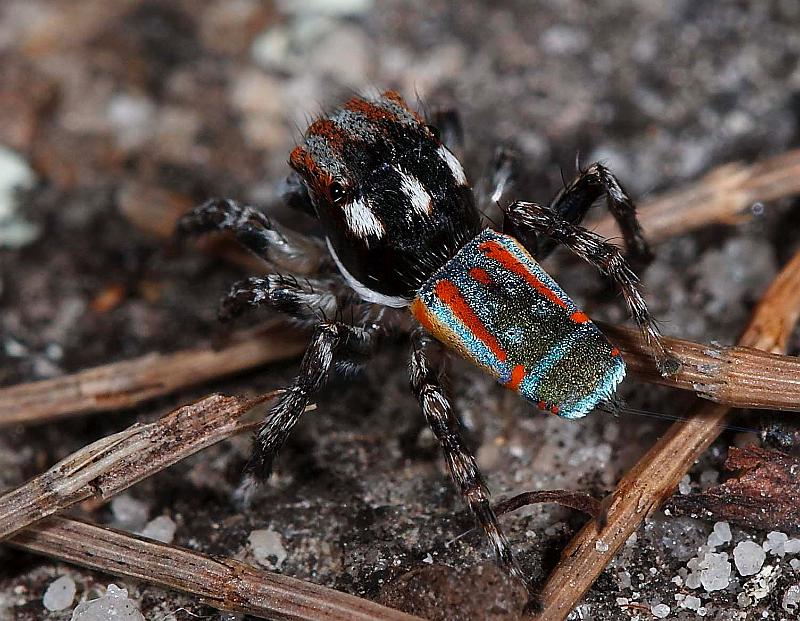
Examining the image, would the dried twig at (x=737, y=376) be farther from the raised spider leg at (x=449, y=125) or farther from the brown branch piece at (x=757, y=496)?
the raised spider leg at (x=449, y=125)

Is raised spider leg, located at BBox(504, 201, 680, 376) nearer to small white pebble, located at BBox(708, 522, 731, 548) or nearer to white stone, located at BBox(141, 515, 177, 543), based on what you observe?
small white pebble, located at BBox(708, 522, 731, 548)

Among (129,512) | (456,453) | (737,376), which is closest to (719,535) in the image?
(737,376)

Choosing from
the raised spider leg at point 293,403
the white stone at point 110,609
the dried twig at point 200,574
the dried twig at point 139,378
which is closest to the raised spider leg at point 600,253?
the raised spider leg at point 293,403

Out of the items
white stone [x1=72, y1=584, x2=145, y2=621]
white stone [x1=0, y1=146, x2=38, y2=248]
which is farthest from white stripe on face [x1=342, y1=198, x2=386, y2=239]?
white stone [x1=0, y1=146, x2=38, y2=248]

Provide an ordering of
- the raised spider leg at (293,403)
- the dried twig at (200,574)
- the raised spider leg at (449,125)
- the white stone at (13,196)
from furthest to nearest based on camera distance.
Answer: the white stone at (13,196) < the raised spider leg at (449,125) < the raised spider leg at (293,403) < the dried twig at (200,574)

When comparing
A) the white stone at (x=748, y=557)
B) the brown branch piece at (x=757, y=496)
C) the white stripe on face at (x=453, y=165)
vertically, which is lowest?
the white stone at (x=748, y=557)

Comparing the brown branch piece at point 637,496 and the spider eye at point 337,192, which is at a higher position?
the spider eye at point 337,192

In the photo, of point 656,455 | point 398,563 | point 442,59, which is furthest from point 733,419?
point 442,59
